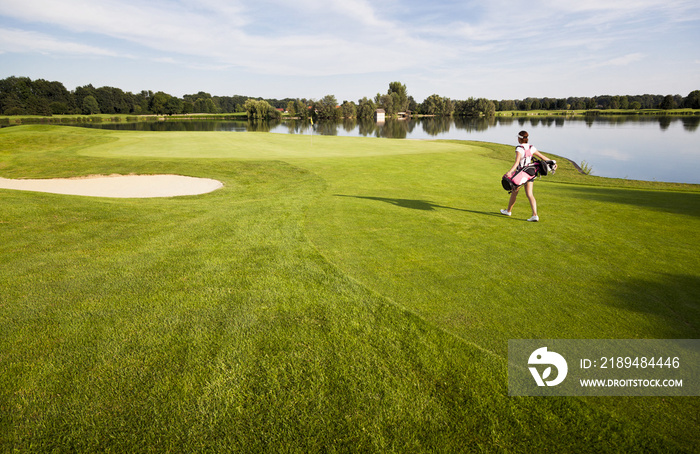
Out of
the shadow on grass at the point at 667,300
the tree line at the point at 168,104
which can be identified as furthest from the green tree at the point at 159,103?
the shadow on grass at the point at 667,300

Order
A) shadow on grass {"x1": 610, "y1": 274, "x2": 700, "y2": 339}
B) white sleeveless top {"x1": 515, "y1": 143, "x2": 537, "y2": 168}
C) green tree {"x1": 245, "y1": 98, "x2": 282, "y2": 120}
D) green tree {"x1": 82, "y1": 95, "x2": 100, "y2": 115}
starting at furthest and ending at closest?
green tree {"x1": 82, "y1": 95, "x2": 100, "y2": 115}, green tree {"x1": 245, "y1": 98, "x2": 282, "y2": 120}, white sleeveless top {"x1": 515, "y1": 143, "x2": 537, "y2": 168}, shadow on grass {"x1": 610, "y1": 274, "x2": 700, "y2": 339}

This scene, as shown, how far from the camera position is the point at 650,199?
35.2ft

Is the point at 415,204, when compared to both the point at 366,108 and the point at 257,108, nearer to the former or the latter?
the point at 257,108

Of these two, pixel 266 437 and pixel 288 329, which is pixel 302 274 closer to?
pixel 288 329

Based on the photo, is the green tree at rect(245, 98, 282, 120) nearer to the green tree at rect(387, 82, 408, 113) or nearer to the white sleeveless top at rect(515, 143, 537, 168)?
the green tree at rect(387, 82, 408, 113)

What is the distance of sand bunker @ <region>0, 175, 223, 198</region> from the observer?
521 inches

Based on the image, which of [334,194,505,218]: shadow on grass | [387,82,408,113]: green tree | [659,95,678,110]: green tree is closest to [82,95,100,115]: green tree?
[387,82,408,113]: green tree

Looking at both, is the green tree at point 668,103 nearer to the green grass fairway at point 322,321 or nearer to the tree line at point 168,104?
the tree line at point 168,104

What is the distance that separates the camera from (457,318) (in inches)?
163
